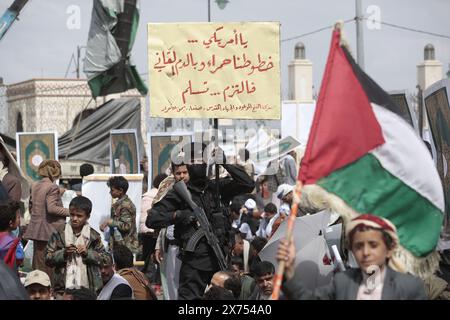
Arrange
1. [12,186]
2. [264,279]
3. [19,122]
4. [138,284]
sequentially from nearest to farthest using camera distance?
[264,279], [138,284], [12,186], [19,122]

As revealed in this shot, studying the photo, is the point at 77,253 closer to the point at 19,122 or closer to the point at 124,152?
the point at 124,152

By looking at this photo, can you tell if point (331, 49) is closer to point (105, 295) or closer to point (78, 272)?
point (105, 295)

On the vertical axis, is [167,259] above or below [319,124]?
below

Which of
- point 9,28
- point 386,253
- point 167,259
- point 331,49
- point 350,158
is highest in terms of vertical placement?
point 9,28

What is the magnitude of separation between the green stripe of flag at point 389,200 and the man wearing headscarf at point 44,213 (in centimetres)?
613

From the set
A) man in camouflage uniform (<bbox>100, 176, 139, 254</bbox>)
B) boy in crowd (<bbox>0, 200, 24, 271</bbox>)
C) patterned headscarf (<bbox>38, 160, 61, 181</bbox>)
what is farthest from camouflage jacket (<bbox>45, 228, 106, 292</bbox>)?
patterned headscarf (<bbox>38, 160, 61, 181</bbox>)

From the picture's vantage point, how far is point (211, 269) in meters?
9.02

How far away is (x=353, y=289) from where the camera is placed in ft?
16.3

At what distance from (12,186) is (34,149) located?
20.7ft

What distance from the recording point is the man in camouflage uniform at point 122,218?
11.2 metres

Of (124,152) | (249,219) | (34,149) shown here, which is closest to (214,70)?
(249,219)
